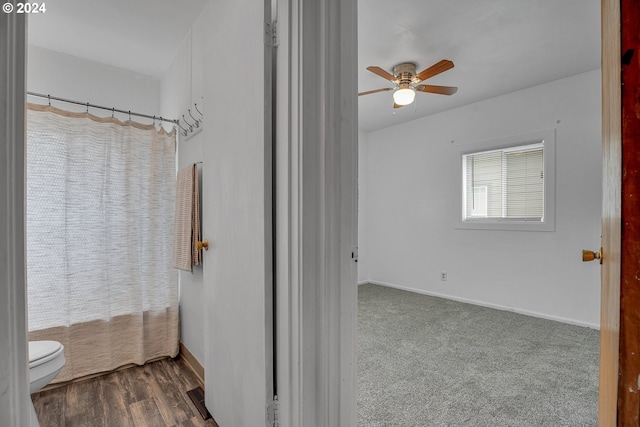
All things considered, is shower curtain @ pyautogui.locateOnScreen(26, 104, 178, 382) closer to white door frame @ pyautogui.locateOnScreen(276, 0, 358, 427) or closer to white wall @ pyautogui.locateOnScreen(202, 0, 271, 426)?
white wall @ pyautogui.locateOnScreen(202, 0, 271, 426)

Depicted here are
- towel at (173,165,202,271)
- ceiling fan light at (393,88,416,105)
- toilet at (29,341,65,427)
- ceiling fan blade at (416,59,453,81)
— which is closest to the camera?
toilet at (29,341,65,427)

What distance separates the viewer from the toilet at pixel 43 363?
137cm

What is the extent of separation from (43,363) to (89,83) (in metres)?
2.09

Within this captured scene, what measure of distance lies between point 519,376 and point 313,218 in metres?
2.06

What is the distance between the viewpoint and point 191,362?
2.06m

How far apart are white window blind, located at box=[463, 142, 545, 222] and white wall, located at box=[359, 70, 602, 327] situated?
0.19 m

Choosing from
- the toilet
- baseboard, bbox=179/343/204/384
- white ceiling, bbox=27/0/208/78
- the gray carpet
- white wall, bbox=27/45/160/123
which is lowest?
the gray carpet

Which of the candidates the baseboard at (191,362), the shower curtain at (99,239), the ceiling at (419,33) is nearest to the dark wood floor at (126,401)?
the baseboard at (191,362)

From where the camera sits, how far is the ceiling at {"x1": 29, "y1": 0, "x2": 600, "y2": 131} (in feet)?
6.08

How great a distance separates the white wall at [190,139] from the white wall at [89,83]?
1.11ft

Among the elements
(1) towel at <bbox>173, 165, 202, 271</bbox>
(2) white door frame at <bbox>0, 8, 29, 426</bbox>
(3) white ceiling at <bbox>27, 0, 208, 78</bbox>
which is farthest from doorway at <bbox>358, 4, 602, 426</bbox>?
(2) white door frame at <bbox>0, 8, 29, 426</bbox>

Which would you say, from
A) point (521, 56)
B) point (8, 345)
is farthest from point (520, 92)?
point (8, 345)

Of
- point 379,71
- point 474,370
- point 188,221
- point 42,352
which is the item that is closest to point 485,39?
point 379,71

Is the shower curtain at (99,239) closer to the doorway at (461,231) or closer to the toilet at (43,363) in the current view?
the toilet at (43,363)
